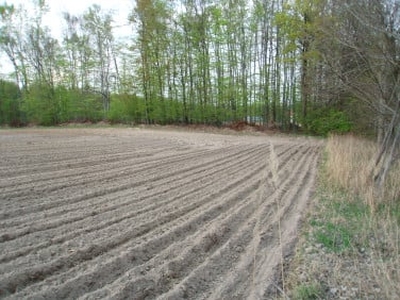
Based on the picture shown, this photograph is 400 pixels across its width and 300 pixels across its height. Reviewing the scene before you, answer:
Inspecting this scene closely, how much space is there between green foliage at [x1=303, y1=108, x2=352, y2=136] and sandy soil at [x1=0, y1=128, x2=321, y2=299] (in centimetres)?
1352

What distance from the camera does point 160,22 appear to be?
2586cm

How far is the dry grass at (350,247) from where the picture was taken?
2697mm

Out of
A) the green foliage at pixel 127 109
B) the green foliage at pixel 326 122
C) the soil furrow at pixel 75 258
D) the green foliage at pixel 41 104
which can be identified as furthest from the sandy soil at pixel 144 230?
the green foliage at pixel 41 104

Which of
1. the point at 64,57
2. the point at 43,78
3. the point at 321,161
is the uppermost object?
the point at 64,57

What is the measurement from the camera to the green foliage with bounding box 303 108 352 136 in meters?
19.0

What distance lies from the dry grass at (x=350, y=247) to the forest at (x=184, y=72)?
22.4 ft

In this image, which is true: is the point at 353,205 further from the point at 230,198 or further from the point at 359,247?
the point at 230,198

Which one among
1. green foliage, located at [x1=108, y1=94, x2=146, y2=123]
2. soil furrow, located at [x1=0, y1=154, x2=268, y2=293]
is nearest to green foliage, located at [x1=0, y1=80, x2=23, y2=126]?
green foliage, located at [x1=108, y1=94, x2=146, y2=123]

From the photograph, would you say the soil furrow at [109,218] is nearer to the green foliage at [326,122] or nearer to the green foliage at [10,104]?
the green foliage at [326,122]

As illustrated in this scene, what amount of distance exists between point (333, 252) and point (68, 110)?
33.3 metres

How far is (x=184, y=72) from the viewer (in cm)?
2691

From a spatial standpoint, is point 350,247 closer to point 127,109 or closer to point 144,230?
point 144,230

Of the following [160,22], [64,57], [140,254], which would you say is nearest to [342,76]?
[140,254]

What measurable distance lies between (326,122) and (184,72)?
45.2 feet
